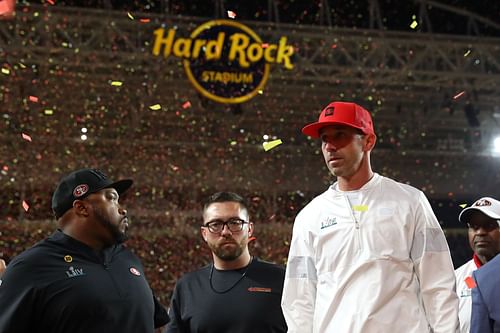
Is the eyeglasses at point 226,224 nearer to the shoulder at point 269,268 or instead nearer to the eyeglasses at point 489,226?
the shoulder at point 269,268

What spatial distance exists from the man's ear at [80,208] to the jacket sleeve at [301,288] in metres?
0.90

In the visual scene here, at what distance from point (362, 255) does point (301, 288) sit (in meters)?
0.29

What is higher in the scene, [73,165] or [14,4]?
[14,4]

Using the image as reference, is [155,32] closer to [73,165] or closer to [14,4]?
[14,4]

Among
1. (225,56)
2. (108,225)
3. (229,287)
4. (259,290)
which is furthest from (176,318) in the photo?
(225,56)

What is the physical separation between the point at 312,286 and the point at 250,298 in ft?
2.37

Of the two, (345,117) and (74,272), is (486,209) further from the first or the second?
(74,272)

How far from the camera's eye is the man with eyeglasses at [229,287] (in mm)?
3592

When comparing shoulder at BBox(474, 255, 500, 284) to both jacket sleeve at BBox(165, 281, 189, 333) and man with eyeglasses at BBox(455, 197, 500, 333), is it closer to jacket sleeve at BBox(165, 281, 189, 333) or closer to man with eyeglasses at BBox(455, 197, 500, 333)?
man with eyeglasses at BBox(455, 197, 500, 333)

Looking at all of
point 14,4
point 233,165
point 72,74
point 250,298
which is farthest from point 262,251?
point 250,298

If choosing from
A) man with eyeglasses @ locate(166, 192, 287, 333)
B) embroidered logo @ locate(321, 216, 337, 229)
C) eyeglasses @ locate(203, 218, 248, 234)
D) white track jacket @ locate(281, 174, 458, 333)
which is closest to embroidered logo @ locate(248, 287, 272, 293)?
man with eyeglasses @ locate(166, 192, 287, 333)

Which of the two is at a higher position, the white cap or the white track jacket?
the white cap

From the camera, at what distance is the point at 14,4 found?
37.0 ft

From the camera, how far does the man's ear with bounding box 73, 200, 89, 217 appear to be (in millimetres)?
3279
